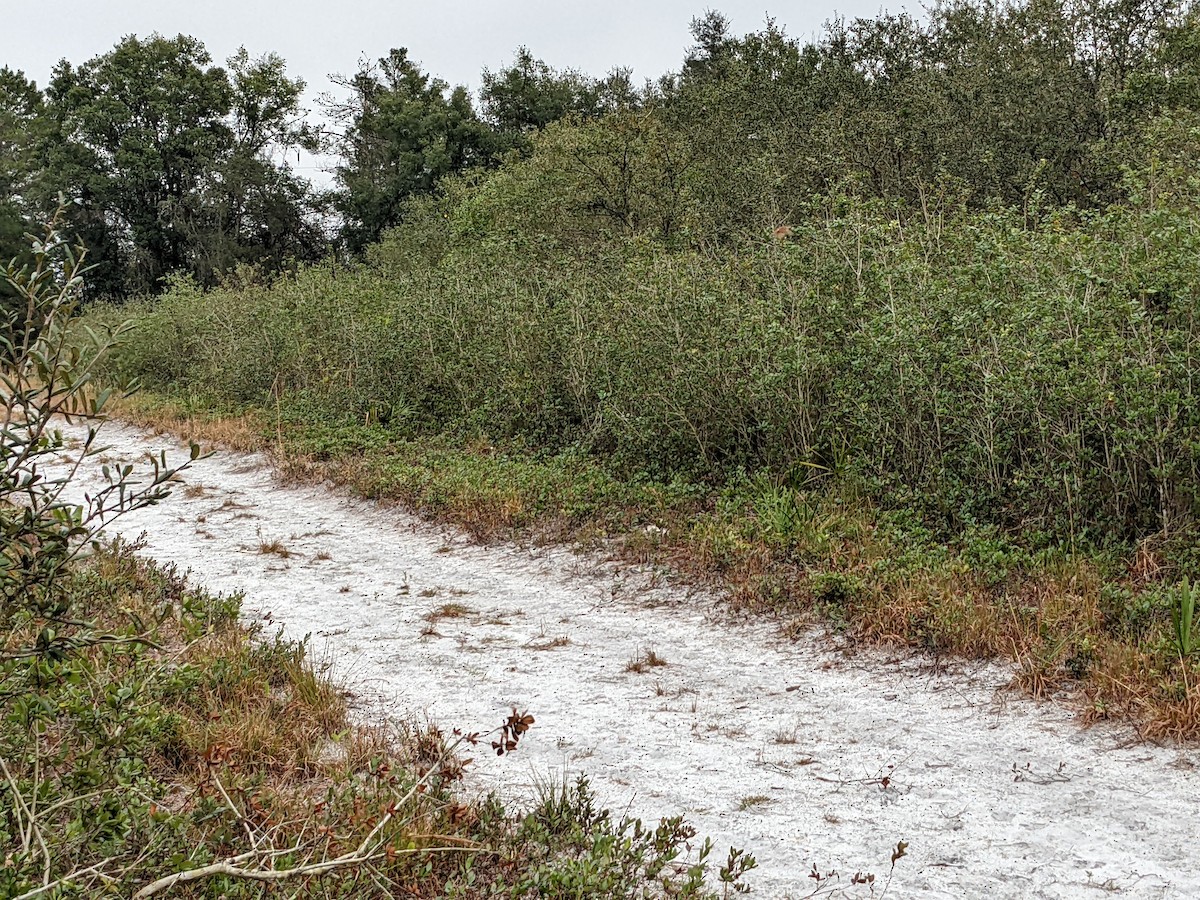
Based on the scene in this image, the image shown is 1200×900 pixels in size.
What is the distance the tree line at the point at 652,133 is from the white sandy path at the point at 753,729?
2.69 meters

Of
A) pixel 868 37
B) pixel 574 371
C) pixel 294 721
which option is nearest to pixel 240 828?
pixel 294 721

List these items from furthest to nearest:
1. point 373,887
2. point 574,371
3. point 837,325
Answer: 1. point 574,371
2. point 837,325
3. point 373,887

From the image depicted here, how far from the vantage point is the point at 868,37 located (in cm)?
2464

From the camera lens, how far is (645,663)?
5.32 m

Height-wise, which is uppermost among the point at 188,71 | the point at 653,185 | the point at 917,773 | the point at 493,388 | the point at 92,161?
the point at 188,71

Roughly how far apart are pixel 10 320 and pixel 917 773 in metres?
3.48

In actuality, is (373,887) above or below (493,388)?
below

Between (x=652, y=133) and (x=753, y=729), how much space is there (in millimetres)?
16325

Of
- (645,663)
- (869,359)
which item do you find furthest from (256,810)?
(869,359)

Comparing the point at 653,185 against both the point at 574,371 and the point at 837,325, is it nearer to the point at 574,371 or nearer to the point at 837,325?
the point at 574,371

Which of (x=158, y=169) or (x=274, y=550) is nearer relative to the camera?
(x=274, y=550)

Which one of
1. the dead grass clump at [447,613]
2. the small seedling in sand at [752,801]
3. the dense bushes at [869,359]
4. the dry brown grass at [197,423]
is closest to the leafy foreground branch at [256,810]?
the small seedling in sand at [752,801]

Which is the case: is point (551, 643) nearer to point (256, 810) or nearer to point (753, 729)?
point (753, 729)

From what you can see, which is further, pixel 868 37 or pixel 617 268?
pixel 868 37
